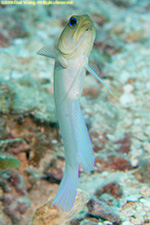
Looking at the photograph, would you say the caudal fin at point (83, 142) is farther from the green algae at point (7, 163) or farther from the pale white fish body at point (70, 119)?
the green algae at point (7, 163)

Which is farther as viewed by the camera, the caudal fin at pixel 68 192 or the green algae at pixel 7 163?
the green algae at pixel 7 163

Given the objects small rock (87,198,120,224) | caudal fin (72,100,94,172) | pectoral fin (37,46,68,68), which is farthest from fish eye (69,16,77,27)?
small rock (87,198,120,224)

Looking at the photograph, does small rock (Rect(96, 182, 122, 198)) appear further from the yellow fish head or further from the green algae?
the yellow fish head

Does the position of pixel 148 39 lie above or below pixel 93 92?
above

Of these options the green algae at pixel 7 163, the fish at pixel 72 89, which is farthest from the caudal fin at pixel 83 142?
the green algae at pixel 7 163

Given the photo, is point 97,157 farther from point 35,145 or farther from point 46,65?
point 46,65

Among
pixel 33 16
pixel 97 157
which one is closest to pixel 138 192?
pixel 97 157
